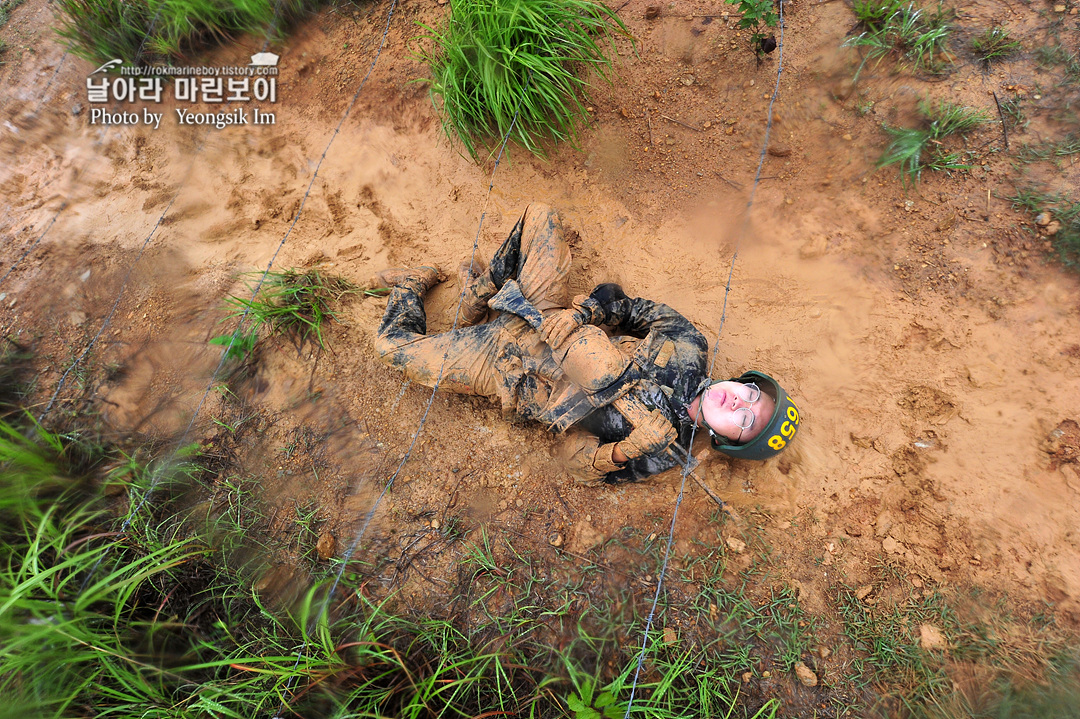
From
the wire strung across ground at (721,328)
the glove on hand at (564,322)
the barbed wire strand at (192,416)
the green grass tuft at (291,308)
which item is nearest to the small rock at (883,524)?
the wire strung across ground at (721,328)

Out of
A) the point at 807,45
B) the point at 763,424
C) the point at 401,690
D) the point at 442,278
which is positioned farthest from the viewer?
the point at 442,278

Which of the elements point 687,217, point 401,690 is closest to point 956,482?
point 687,217

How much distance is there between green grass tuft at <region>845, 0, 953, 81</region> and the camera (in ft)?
8.24

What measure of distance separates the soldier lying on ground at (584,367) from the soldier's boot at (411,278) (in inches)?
1.9

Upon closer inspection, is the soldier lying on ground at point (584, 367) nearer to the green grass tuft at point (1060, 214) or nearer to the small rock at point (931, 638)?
the small rock at point (931, 638)

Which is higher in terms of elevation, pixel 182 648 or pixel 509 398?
pixel 509 398

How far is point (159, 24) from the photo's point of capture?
3168mm

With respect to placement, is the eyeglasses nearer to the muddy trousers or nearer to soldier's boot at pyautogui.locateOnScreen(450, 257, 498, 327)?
the muddy trousers

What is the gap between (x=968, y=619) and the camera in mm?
2051

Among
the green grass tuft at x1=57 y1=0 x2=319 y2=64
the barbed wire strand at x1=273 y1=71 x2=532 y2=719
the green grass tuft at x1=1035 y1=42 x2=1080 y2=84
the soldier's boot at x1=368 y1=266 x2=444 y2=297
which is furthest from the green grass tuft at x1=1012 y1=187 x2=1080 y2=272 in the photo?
the green grass tuft at x1=57 y1=0 x2=319 y2=64

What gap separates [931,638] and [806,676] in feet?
2.01

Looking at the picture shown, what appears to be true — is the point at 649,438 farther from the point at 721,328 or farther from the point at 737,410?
the point at 721,328

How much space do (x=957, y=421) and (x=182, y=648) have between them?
13.4 ft

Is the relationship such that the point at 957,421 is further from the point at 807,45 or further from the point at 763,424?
the point at 807,45
